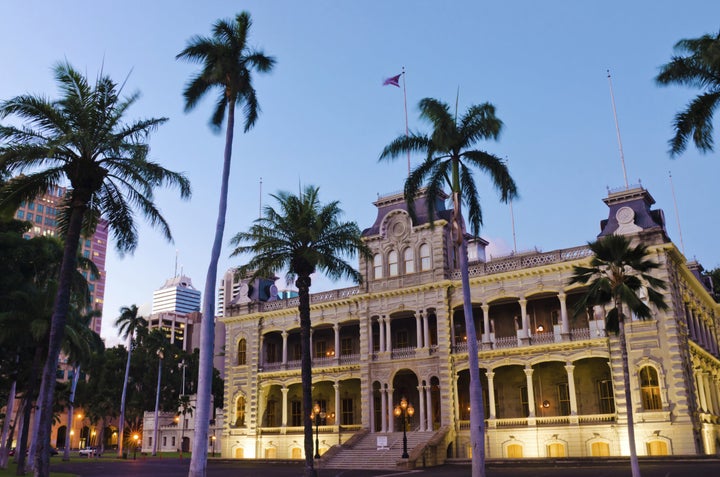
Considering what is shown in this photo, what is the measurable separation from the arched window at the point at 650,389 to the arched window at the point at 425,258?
53.9ft

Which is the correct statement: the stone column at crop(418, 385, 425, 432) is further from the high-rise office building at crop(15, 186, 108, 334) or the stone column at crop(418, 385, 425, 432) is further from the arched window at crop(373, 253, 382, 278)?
the high-rise office building at crop(15, 186, 108, 334)

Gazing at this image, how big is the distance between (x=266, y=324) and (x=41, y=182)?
3487cm

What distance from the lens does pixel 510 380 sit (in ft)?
149

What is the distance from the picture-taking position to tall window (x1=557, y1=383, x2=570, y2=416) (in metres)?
42.9

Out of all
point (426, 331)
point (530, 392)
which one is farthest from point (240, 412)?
point (530, 392)

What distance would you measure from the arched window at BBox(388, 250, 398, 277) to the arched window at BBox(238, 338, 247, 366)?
17089 mm

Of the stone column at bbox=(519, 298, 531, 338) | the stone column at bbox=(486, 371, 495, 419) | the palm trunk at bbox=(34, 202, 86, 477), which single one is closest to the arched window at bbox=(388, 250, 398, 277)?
the stone column at bbox=(519, 298, 531, 338)

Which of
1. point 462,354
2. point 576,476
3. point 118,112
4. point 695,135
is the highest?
point 118,112

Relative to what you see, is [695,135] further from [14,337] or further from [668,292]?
[14,337]

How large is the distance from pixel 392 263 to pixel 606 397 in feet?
59.4

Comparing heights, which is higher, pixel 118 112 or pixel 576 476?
pixel 118 112

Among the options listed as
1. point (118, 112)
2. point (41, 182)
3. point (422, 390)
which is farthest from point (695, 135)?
point (422, 390)

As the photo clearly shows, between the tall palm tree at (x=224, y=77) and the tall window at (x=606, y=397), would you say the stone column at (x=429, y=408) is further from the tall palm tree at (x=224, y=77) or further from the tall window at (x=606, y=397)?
the tall palm tree at (x=224, y=77)

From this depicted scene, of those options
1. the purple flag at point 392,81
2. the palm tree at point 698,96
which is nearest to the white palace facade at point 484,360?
the purple flag at point 392,81
